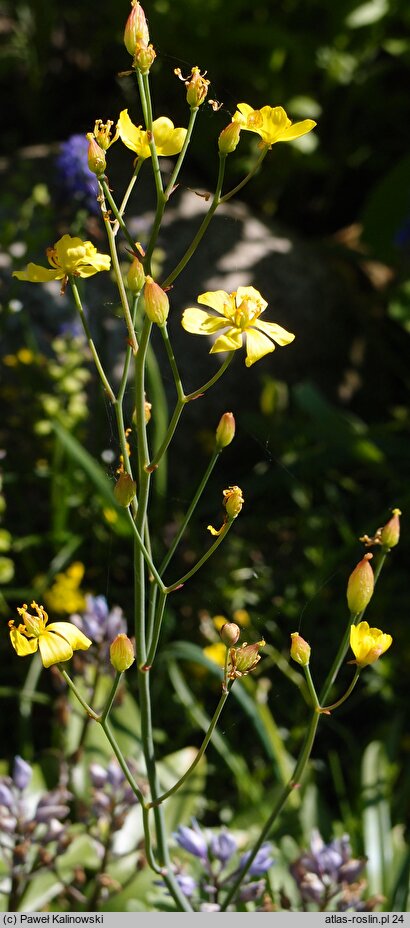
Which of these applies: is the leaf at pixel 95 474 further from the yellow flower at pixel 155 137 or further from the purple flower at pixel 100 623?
the yellow flower at pixel 155 137

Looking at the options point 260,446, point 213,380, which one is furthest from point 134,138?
point 260,446

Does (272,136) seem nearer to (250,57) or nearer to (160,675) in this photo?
(160,675)

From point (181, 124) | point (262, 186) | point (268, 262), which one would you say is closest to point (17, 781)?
point (181, 124)

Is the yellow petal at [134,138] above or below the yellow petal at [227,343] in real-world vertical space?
above

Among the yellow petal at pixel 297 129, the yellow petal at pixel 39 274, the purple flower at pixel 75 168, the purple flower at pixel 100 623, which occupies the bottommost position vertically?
the yellow petal at pixel 39 274

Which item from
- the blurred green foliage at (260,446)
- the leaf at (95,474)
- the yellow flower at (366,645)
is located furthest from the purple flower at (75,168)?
the yellow flower at (366,645)

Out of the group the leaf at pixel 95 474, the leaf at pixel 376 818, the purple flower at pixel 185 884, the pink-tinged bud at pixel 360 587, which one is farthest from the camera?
the leaf at pixel 95 474

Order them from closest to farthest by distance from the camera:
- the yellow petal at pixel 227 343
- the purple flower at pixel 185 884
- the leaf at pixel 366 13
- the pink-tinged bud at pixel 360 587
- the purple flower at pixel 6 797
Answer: the yellow petal at pixel 227 343, the pink-tinged bud at pixel 360 587, the purple flower at pixel 185 884, the purple flower at pixel 6 797, the leaf at pixel 366 13

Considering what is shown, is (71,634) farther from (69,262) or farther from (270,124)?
(270,124)
